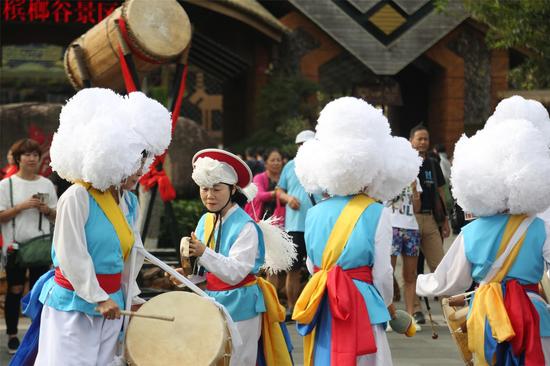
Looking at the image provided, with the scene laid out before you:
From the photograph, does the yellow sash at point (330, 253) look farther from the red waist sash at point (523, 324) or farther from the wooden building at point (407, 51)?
the wooden building at point (407, 51)


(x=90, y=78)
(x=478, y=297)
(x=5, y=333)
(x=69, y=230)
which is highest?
(x=90, y=78)

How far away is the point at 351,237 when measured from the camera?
237 inches

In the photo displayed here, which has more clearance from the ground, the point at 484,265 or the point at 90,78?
the point at 90,78

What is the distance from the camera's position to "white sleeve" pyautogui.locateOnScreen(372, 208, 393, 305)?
6.05 metres

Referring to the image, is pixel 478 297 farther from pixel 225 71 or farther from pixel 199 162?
pixel 225 71

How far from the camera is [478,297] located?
5852 millimetres

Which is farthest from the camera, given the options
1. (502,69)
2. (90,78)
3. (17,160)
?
(502,69)

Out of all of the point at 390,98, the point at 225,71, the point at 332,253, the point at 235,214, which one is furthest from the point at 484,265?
the point at 390,98

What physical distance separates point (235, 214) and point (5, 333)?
4121mm

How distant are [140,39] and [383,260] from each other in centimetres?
486

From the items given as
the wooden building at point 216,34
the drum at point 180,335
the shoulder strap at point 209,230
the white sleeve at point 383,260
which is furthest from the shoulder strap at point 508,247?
the wooden building at point 216,34

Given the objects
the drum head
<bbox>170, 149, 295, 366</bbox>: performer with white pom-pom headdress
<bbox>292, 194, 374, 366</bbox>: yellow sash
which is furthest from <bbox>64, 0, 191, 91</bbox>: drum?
<bbox>292, 194, 374, 366</bbox>: yellow sash

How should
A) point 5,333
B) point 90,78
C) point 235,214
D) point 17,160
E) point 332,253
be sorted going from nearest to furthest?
point 332,253, point 235,214, point 17,160, point 5,333, point 90,78

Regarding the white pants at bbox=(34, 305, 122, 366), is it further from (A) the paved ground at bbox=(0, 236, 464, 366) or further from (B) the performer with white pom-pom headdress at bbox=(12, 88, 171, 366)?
(A) the paved ground at bbox=(0, 236, 464, 366)
